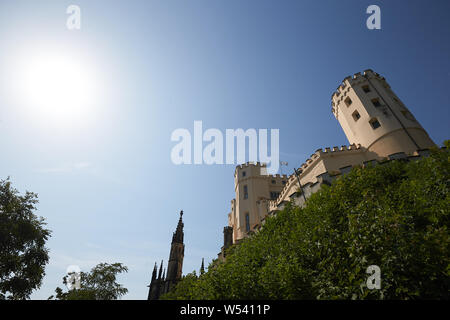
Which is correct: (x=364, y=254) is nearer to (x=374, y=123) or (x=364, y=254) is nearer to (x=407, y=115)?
(x=374, y=123)

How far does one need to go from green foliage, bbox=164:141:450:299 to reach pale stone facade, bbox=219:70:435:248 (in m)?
6.94

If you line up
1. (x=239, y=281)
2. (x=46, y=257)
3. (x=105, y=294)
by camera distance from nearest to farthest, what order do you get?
(x=239, y=281) < (x=46, y=257) < (x=105, y=294)

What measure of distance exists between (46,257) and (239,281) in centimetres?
1848

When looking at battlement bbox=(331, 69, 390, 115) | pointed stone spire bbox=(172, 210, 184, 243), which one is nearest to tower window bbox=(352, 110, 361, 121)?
battlement bbox=(331, 69, 390, 115)

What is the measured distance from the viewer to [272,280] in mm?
7445

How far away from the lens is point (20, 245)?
55.0ft

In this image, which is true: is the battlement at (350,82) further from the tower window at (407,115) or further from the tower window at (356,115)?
the tower window at (407,115)

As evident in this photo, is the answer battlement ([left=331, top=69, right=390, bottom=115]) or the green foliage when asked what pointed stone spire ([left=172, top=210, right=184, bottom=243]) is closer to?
the green foliage

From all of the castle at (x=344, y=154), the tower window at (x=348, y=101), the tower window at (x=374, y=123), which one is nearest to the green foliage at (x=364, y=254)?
the castle at (x=344, y=154)

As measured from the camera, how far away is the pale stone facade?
63.7ft

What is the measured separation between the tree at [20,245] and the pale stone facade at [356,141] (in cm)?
1609
